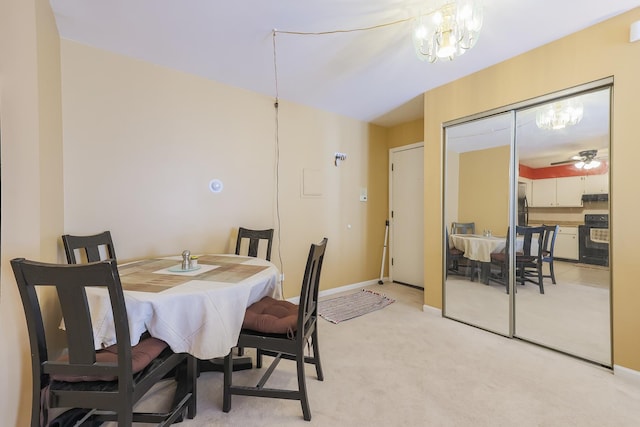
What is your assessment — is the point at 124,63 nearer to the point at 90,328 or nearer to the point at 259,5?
the point at 259,5

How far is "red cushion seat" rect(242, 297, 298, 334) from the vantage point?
1531mm

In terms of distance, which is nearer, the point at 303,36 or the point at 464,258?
the point at 303,36

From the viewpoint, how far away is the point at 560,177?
2.25 meters

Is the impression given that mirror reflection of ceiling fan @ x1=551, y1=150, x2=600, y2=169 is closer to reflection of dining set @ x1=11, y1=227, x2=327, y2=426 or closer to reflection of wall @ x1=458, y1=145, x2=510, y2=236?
reflection of wall @ x1=458, y1=145, x2=510, y2=236

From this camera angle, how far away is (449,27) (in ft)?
5.65

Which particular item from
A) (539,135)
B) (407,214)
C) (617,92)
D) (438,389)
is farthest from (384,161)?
(438,389)

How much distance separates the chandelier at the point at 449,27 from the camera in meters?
1.63

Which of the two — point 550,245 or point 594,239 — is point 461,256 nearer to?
point 550,245

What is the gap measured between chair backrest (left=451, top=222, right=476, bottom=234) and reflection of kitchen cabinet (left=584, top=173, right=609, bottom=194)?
0.89m

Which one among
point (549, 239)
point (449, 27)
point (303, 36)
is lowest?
point (549, 239)

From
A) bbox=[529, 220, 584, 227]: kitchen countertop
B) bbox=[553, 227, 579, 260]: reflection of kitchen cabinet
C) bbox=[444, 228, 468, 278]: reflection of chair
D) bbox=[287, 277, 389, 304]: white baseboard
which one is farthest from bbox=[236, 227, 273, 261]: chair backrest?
bbox=[553, 227, 579, 260]: reflection of kitchen cabinet

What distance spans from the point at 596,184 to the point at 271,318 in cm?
256

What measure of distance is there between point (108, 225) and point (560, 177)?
12.5ft

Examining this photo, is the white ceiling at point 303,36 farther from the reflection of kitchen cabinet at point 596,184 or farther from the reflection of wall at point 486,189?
the reflection of kitchen cabinet at point 596,184
